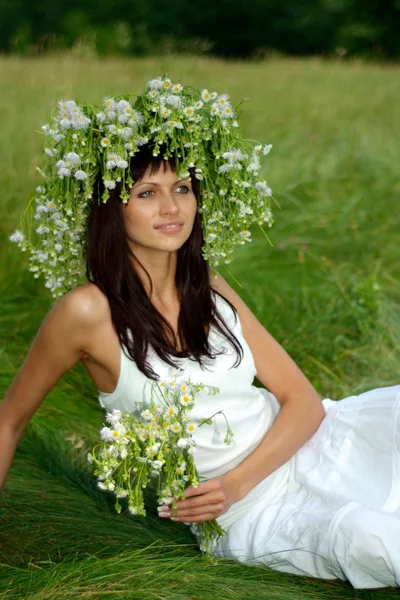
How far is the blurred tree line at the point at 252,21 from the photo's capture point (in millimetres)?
23219

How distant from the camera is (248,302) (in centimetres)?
451

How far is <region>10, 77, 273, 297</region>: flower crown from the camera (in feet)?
7.88

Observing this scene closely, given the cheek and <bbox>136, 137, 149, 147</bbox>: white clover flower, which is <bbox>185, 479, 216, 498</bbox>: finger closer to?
the cheek

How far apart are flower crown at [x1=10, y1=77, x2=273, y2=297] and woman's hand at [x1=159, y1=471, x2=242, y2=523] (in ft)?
2.28

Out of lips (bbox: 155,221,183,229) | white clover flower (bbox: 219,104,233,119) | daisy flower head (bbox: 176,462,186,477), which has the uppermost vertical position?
white clover flower (bbox: 219,104,233,119)

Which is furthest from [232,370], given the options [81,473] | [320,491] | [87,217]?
[81,473]

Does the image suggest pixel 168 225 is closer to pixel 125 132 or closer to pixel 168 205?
pixel 168 205

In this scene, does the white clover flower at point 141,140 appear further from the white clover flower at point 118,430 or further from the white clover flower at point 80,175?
the white clover flower at point 118,430

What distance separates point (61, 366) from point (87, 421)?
1256 millimetres

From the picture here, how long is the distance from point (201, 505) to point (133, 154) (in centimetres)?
96

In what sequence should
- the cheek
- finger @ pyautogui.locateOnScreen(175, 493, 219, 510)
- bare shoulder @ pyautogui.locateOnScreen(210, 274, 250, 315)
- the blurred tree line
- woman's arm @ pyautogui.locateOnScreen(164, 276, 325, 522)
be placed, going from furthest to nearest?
1. the blurred tree line
2. bare shoulder @ pyautogui.locateOnScreen(210, 274, 250, 315)
3. woman's arm @ pyautogui.locateOnScreen(164, 276, 325, 522)
4. the cheek
5. finger @ pyautogui.locateOnScreen(175, 493, 219, 510)

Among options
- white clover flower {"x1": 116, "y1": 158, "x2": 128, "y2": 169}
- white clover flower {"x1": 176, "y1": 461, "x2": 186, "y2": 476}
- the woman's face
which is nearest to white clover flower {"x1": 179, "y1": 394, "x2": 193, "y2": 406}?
white clover flower {"x1": 176, "y1": 461, "x2": 186, "y2": 476}

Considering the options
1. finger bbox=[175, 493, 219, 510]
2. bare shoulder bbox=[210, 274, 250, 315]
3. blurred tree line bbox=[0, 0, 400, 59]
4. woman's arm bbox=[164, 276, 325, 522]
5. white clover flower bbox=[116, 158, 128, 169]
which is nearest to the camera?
white clover flower bbox=[116, 158, 128, 169]

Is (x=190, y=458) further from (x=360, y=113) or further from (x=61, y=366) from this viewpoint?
(x=360, y=113)
